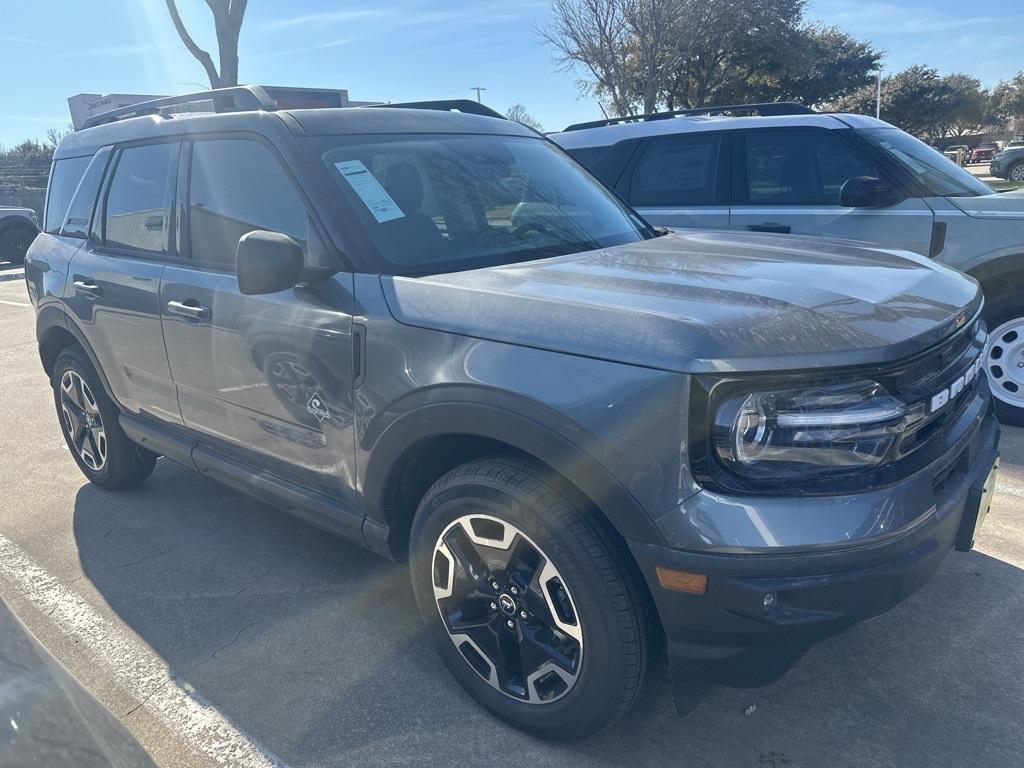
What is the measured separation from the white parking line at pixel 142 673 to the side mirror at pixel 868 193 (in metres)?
4.48

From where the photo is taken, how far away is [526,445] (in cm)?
206

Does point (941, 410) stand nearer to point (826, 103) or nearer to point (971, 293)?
point (971, 293)

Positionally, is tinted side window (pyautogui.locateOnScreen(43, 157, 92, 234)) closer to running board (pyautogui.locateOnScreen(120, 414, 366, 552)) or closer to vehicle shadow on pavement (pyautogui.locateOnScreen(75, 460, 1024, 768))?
running board (pyautogui.locateOnScreen(120, 414, 366, 552))

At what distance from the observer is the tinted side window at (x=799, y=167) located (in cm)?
521

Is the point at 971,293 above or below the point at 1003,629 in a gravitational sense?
above

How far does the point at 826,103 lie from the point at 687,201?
3849 cm

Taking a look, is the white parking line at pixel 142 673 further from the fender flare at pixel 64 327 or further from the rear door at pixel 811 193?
the rear door at pixel 811 193

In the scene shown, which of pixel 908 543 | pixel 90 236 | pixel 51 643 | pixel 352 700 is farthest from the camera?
pixel 90 236

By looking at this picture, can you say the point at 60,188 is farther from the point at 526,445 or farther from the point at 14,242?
the point at 14,242

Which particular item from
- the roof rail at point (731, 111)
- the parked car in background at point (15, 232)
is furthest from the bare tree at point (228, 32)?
the roof rail at point (731, 111)

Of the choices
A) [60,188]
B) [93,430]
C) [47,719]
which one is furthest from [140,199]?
[47,719]

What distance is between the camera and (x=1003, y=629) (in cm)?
274

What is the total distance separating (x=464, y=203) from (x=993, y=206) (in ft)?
11.8

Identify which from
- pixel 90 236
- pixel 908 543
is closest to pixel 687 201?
pixel 90 236
